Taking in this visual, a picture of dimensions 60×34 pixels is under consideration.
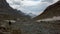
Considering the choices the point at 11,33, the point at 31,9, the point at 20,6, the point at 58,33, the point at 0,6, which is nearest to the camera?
the point at 11,33

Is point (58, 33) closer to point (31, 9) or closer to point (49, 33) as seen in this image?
point (49, 33)

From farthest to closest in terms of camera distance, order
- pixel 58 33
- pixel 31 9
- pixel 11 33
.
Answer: pixel 31 9 < pixel 58 33 < pixel 11 33

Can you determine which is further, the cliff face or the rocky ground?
the cliff face

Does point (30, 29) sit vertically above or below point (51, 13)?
below

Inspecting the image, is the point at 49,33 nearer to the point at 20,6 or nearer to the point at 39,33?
the point at 39,33

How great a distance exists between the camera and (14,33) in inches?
412

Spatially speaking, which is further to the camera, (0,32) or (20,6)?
(20,6)

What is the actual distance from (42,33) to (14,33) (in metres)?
2.22

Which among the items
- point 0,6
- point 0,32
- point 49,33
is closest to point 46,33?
point 49,33

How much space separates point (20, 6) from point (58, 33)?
58957 millimetres

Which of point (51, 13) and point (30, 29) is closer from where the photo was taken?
point (30, 29)

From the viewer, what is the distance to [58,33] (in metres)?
11.6

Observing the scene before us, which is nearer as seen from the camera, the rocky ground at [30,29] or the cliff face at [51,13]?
the rocky ground at [30,29]

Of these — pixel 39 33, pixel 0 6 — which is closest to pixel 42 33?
pixel 39 33
